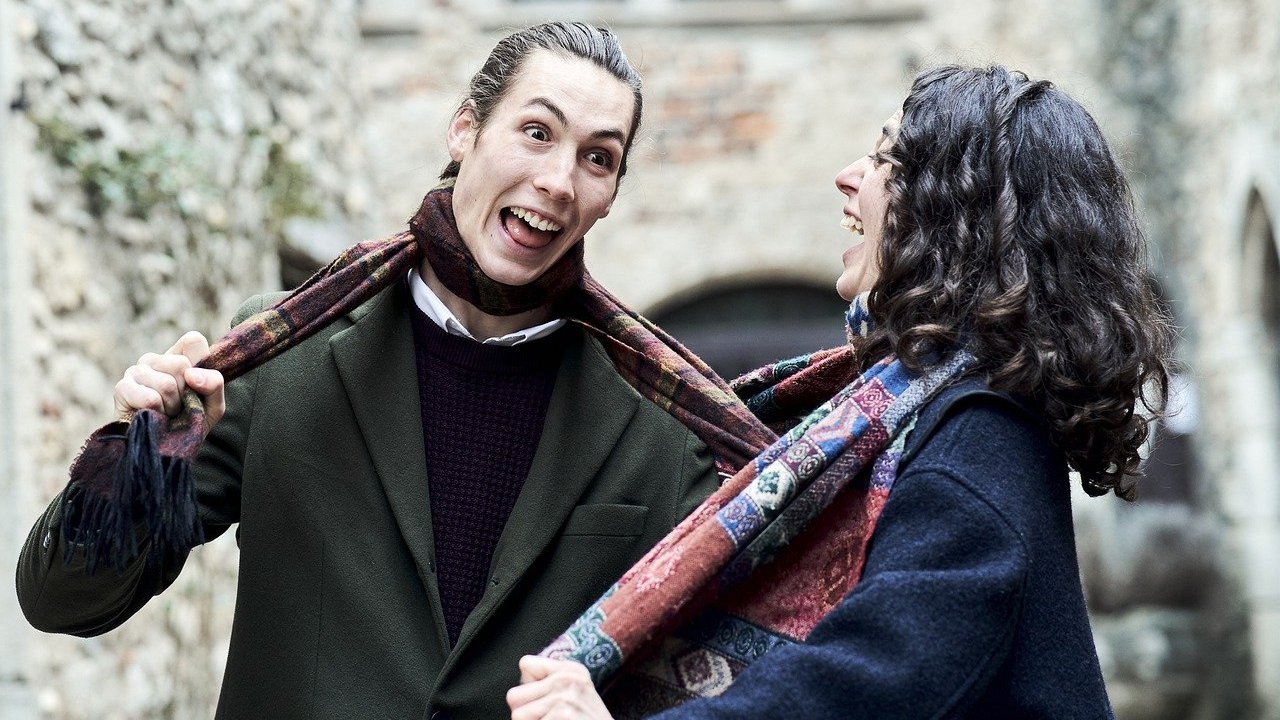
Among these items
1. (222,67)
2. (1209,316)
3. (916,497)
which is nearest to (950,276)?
(916,497)

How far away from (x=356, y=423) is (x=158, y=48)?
2.74m

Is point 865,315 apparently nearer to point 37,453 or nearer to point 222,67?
point 37,453

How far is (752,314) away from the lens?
29.2 feet

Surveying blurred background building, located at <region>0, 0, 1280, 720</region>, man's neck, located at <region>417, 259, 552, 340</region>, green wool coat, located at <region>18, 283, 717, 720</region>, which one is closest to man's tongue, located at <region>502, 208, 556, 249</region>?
man's neck, located at <region>417, 259, 552, 340</region>

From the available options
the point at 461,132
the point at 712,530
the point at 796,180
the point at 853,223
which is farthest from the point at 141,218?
the point at 796,180

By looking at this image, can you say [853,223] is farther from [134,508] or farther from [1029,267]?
[134,508]

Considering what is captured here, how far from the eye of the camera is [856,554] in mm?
1769

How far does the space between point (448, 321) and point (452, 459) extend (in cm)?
22

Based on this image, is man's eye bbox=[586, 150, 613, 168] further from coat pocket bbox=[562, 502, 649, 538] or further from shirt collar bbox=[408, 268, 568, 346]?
coat pocket bbox=[562, 502, 649, 538]

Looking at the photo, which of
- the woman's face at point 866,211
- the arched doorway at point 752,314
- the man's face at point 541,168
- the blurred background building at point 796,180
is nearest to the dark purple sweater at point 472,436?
the man's face at point 541,168

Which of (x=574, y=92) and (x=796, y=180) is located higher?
(x=574, y=92)

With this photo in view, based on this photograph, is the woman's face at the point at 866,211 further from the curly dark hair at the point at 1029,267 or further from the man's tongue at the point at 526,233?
the man's tongue at the point at 526,233

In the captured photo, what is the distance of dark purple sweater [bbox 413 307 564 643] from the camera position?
2072mm

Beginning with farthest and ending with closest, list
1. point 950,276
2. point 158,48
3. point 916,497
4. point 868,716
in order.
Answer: point 158,48
point 950,276
point 916,497
point 868,716
